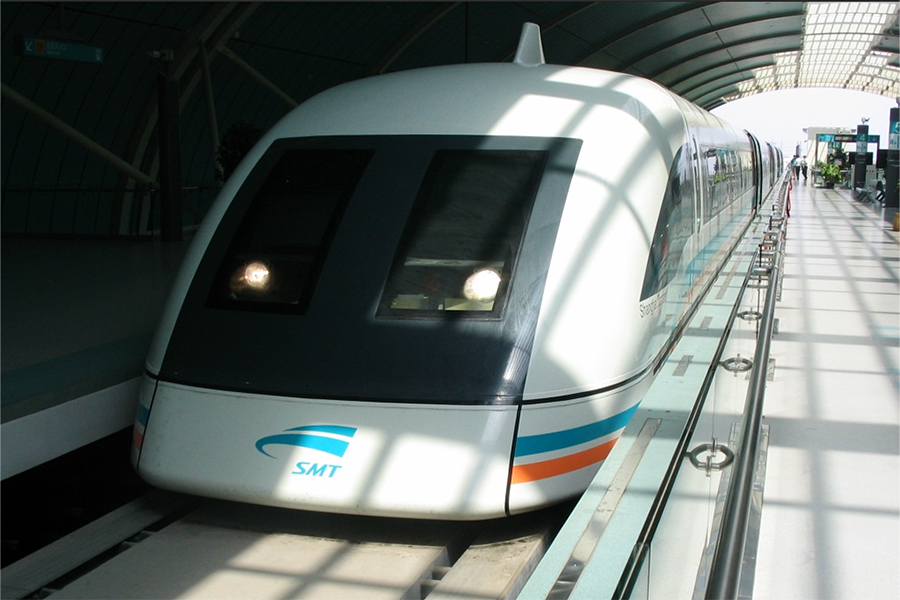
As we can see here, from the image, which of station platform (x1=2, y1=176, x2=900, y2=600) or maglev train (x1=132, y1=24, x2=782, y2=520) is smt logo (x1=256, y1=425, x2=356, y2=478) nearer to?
maglev train (x1=132, y1=24, x2=782, y2=520)

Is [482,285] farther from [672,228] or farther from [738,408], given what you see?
[738,408]

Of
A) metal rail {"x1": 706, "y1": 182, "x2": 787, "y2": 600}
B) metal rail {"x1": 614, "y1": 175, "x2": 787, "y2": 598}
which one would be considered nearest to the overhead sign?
metal rail {"x1": 614, "y1": 175, "x2": 787, "y2": 598}

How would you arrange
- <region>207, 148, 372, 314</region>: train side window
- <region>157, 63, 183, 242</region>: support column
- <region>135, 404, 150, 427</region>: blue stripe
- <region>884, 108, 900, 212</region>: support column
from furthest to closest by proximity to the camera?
<region>884, 108, 900, 212</region>: support column
<region>157, 63, 183, 242</region>: support column
<region>207, 148, 372, 314</region>: train side window
<region>135, 404, 150, 427</region>: blue stripe

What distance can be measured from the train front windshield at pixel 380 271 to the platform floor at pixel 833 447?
153 cm

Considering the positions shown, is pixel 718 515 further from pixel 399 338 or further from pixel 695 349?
pixel 399 338

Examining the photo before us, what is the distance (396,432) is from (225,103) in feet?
66.6

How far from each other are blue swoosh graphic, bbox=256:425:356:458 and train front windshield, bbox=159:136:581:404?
0.19m

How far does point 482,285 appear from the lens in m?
5.15

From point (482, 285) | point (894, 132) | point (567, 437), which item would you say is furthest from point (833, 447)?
point (894, 132)

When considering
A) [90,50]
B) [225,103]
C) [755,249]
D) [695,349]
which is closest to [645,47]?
[225,103]

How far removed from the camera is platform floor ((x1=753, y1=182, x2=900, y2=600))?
420 centimetres

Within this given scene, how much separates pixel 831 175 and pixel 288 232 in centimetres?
4490

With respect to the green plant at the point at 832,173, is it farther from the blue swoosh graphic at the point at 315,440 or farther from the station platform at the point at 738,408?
the blue swoosh graphic at the point at 315,440

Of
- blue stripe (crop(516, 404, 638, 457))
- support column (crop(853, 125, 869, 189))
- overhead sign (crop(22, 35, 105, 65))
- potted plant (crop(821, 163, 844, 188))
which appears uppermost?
overhead sign (crop(22, 35, 105, 65))
